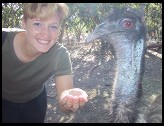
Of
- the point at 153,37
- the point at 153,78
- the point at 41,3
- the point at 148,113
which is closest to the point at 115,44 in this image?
the point at 153,37

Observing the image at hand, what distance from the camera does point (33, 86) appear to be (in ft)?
6.02

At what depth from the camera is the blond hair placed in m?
1.35

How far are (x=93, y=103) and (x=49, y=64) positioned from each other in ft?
1.42

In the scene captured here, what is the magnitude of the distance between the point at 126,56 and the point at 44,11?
48 centimetres

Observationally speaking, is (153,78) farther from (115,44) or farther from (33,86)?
(33,86)

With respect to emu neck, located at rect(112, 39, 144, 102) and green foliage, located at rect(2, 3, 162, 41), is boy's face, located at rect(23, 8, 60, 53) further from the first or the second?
emu neck, located at rect(112, 39, 144, 102)

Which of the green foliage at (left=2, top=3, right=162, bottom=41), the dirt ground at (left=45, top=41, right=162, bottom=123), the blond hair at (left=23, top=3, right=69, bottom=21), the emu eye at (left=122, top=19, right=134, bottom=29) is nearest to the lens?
the blond hair at (left=23, top=3, right=69, bottom=21)

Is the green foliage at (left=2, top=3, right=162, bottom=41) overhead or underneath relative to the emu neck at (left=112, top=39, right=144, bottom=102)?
overhead

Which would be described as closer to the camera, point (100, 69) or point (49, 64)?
point (49, 64)

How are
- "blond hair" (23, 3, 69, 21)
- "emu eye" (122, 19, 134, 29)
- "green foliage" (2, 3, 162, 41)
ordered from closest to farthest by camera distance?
"blond hair" (23, 3, 69, 21) < "green foliage" (2, 3, 162, 41) < "emu eye" (122, 19, 134, 29)

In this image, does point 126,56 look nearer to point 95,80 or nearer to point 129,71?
point 129,71

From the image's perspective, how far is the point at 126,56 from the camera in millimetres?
1681

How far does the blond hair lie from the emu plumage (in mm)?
165

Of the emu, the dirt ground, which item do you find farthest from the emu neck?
the dirt ground
